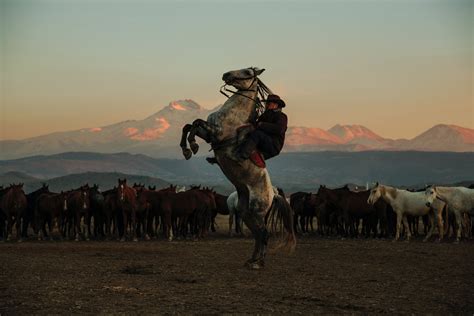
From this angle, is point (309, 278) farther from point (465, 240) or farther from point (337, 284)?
point (465, 240)

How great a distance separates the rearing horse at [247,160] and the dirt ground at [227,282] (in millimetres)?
1013

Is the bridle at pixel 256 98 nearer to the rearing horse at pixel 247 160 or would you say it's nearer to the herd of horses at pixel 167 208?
the rearing horse at pixel 247 160

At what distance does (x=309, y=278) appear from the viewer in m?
13.0

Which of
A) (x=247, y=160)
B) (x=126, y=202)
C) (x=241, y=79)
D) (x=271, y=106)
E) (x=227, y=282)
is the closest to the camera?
(x=227, y=282)

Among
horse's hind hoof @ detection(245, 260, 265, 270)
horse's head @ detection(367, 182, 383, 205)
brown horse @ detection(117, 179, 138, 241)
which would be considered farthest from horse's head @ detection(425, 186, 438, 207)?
horse's hind hoof @ detection(245, 260, 265, 270)

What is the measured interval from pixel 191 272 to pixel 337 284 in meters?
3.03

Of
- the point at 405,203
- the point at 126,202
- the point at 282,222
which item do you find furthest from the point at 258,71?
the point at 405,203

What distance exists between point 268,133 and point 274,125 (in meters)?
0.20

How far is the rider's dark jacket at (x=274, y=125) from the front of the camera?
13.6 metres

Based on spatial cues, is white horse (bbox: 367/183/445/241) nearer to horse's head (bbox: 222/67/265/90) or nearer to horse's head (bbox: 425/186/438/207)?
horse's head (bbox: 425/186/438/207)

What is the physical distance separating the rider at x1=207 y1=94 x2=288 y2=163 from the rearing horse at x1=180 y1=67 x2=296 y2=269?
0.18 m

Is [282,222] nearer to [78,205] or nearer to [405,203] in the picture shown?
[405,203]

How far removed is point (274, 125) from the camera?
1361cm

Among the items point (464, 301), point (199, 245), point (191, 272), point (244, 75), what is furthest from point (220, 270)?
point (199, 245)
